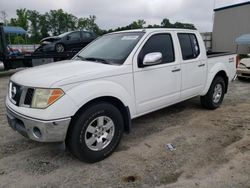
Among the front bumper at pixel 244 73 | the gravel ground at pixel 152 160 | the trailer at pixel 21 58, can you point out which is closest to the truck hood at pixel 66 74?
the gravel ground at pixel 152 160

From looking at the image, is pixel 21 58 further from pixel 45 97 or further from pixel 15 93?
pixel 45 97

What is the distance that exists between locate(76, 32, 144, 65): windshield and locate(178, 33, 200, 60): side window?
1.03 metres

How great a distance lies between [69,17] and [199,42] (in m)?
76.8

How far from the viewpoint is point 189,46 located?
16.9 ft

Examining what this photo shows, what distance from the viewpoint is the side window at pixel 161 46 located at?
4255 mm

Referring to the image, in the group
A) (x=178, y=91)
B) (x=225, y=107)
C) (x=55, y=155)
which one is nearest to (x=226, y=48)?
(x=225, y=107)

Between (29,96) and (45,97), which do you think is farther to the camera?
(29,96)

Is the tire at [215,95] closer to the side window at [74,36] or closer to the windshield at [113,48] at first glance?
the windshield at [113,48]

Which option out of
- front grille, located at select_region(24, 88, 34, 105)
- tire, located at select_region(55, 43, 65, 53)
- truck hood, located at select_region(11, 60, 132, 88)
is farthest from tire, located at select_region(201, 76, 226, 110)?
tire, located at select_region(55, 43, 65, 53)

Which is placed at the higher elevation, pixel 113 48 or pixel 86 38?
pixel 86 38

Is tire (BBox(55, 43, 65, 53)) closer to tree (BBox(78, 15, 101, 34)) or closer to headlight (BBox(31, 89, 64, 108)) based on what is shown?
headlight (BBox(31, 89, 64, 108))

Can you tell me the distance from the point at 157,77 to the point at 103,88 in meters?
1.17

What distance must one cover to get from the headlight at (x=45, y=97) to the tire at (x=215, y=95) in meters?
3.79

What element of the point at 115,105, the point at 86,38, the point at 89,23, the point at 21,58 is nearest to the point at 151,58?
the point at 115,105
